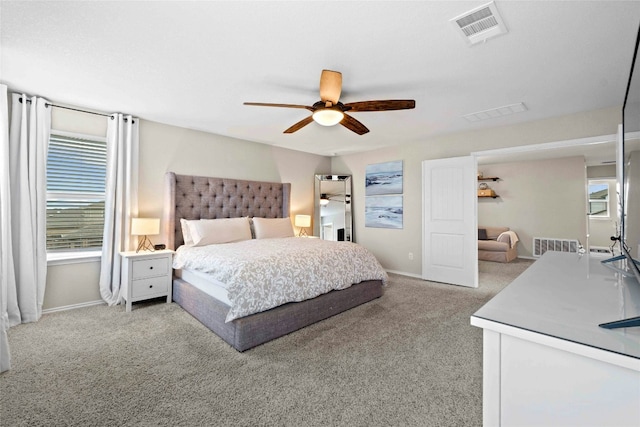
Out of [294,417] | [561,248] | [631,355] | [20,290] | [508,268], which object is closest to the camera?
[631,355]

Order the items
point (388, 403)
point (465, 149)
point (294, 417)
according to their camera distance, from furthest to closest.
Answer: point (465, 149), point (388, 403), point (294, 417)

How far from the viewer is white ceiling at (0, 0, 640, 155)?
5.83 ft

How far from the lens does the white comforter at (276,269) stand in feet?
8.13

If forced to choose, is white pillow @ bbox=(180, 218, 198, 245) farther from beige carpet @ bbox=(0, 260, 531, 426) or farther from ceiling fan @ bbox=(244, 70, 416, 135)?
ceiling fan @ bbox=(244, 70, 416, 135)

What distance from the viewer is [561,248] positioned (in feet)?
21.6

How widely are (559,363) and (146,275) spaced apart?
3.78 m

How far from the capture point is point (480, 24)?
6.16ft

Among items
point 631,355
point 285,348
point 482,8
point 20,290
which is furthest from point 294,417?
point 20,290

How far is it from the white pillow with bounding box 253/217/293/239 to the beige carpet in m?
1.64

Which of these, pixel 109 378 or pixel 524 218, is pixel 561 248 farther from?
pixel 109 378

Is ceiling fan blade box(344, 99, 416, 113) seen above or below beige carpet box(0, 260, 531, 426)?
above

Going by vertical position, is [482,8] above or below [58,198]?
above

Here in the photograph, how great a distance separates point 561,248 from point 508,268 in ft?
6.07

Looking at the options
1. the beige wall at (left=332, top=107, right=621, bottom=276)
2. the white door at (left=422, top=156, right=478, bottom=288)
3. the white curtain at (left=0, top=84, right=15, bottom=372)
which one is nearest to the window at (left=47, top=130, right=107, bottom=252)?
the white curtain at (left=0, top=84, right=15, bottom=372)
